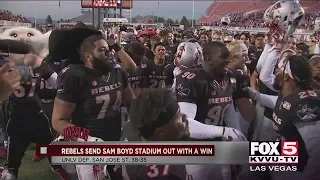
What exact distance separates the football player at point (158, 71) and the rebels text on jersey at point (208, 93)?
147 mm

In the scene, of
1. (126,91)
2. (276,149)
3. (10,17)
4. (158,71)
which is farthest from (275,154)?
(10,17)

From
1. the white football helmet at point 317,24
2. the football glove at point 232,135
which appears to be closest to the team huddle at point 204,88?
the football glove at point 232,135

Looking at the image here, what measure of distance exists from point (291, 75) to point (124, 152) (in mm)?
854

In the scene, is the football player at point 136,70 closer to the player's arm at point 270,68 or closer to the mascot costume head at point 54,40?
the mascot costume head at point 54,40

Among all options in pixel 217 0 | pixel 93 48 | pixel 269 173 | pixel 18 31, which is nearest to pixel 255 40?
pixel 217 0

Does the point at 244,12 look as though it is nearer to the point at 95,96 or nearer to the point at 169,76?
Result: the point at 169,76

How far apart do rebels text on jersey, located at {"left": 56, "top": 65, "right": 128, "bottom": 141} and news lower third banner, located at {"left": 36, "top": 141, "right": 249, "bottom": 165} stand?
8 cm

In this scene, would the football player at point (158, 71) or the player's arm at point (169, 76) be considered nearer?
the player's arm at point (169, 76)

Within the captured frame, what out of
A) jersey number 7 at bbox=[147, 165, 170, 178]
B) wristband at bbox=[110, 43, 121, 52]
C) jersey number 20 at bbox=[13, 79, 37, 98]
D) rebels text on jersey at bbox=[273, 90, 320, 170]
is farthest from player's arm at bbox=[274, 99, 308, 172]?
jersey number 20 at bbox=[13, 79, 37, 98]

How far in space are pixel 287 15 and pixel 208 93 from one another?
0.51 meters

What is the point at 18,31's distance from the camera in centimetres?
212

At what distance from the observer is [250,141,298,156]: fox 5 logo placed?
6.95 feet

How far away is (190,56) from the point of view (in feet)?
7.14

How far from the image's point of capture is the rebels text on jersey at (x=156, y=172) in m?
1.80
